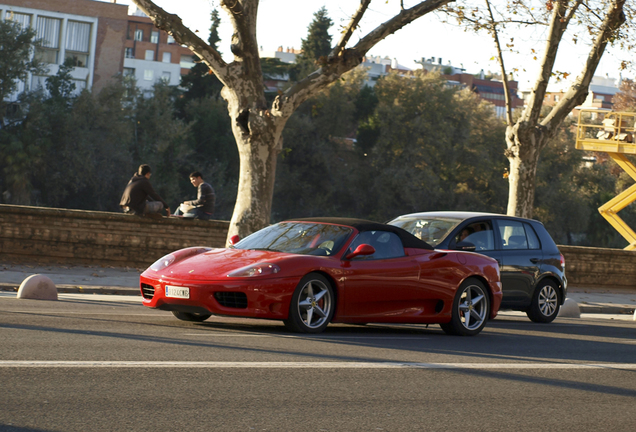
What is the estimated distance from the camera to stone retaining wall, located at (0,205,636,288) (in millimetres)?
18156

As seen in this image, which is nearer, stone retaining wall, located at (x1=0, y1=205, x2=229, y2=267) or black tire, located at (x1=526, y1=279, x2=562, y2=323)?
black tire, located at (x1=526, y1=279, x2=562, y2=323)

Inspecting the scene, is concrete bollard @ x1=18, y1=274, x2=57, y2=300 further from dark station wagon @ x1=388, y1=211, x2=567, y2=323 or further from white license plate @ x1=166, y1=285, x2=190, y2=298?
dark station wagon @ x1=388, y1=211, x2=567, y2=323

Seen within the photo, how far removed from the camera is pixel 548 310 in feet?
47.6

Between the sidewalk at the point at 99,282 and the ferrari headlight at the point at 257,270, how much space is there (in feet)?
20.1

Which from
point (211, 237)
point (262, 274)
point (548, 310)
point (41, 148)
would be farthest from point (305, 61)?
point (262, 274)

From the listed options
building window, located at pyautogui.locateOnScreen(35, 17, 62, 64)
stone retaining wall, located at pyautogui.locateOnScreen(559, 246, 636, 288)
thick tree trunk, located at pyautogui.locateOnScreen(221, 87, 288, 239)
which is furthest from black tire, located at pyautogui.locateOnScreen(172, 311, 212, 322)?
building window, located at pyautogui.locateOnScreen(35, 17, 62, 64)

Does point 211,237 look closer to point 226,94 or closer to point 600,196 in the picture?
point 226,94

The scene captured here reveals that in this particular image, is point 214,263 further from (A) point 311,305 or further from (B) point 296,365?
(B) point 296,365

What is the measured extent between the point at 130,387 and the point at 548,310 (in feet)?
32.8

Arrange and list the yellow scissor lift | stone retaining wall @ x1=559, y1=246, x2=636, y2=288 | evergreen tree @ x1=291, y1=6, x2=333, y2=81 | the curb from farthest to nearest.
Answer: evergreen tree @ x1=291, y1=6, x2=333, y2=81, the yellow scissor lift, stone retaining wall @ x1=559, y1=246, x2=636, y2=288, the curb

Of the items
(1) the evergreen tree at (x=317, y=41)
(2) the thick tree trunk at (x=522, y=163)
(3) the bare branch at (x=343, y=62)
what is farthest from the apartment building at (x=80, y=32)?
(3) the bare branch at (x=343, y=62)

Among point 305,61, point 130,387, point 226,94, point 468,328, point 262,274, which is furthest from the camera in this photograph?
point 305,61

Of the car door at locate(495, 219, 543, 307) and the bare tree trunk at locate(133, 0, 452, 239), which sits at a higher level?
the bare tree trunk at locate(133, 0, 452, 239)

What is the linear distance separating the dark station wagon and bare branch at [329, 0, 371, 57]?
5.75 m
